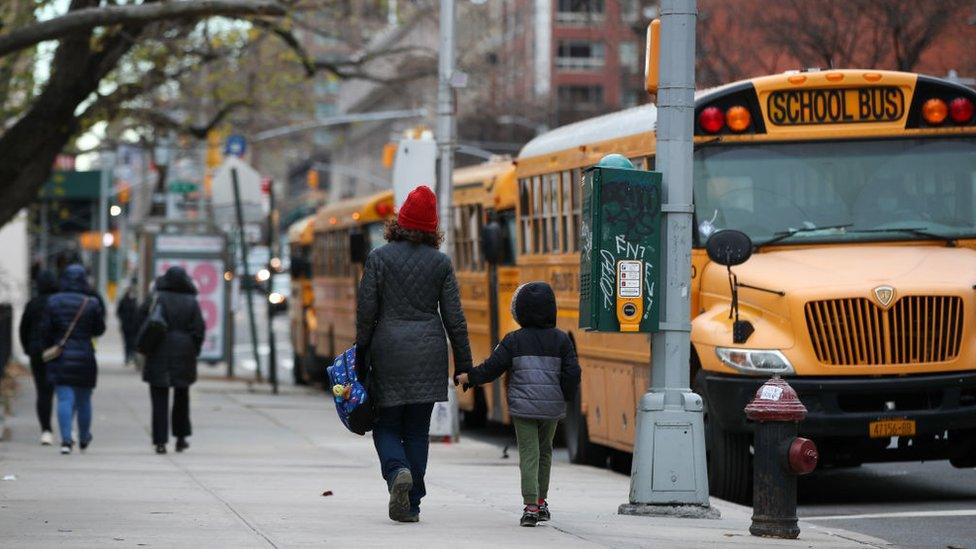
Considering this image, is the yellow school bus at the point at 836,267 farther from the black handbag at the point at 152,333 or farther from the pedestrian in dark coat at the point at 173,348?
the black handbag at the point at 152,333

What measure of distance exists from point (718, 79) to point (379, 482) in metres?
15.6

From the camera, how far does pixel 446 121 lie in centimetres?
1964

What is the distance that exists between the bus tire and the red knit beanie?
331 cm

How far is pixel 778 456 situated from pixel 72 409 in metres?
9.25

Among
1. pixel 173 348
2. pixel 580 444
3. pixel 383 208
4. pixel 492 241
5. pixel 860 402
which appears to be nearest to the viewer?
pixel 860 402

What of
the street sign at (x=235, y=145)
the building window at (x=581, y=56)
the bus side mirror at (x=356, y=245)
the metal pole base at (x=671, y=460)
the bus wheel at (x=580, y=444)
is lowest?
the bus wheel at (x=580, y=444)

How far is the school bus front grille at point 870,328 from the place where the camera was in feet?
41.6

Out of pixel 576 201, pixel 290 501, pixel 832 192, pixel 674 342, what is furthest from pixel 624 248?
pixel 576 201

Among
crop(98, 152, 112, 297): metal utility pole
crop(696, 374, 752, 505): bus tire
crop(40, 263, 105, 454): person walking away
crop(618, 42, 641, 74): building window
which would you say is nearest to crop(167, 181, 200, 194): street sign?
crop(618, 42, 641, 74): building window

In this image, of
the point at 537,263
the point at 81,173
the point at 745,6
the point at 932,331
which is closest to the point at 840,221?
the point at 932,331

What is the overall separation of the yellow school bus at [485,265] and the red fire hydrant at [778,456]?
28.2ft

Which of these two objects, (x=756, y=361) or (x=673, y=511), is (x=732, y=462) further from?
(x=673, y=511)

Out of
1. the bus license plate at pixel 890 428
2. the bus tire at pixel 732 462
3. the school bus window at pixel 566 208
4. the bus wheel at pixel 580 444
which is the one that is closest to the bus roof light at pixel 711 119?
the bus tire at pixel 732 462

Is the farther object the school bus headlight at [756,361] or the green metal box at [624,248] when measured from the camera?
the school bus headlight at [756,361]
